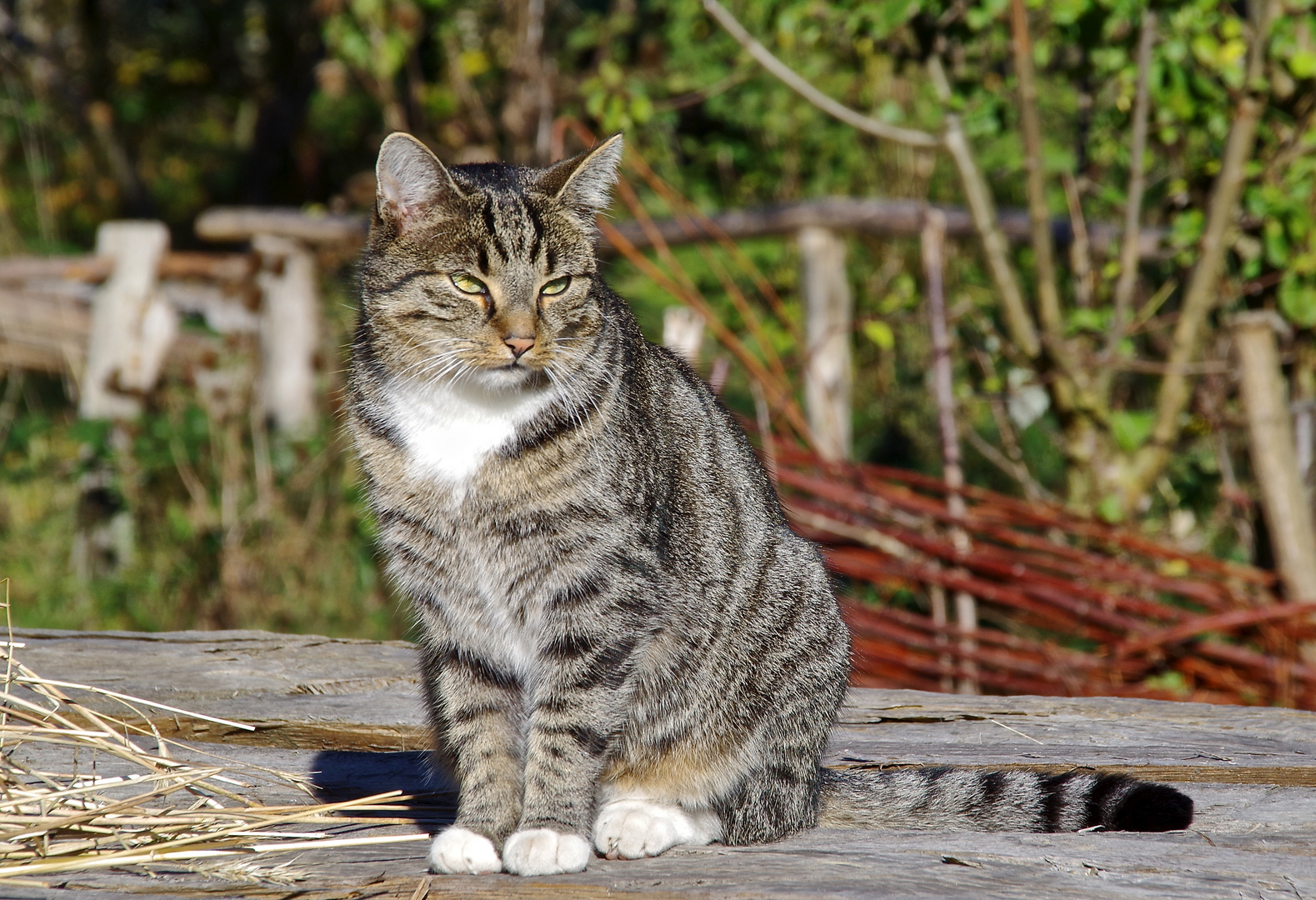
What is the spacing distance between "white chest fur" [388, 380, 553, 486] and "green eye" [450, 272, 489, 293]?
187 mm

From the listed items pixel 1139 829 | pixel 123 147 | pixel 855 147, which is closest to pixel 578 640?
pixel 1139 829

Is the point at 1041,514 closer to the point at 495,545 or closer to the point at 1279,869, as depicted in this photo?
the point at 1279,869

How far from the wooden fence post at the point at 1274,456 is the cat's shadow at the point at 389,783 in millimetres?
2833

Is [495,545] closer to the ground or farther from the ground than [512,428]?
closer to the ground

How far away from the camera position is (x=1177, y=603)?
15.1ft

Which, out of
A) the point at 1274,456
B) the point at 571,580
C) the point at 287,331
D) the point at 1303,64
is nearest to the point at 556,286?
the point at 571,580

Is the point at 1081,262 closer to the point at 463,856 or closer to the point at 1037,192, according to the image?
the point at 1037,192

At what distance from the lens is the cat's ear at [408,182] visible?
7.54 ft

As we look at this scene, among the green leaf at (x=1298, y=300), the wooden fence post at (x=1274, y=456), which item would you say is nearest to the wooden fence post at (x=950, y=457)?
the wooden fence post at (x=1274, y=456)

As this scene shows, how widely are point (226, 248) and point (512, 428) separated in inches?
475

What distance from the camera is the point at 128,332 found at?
20.4ft

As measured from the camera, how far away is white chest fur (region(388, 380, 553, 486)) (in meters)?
2.26

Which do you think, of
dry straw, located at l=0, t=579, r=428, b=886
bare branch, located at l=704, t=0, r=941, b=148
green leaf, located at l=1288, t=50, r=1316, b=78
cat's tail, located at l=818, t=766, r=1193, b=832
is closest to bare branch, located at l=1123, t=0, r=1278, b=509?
green leaf, located at l=1288, t=50, r=1316, b=78

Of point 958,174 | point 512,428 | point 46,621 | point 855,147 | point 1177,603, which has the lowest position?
point 46,621
